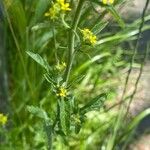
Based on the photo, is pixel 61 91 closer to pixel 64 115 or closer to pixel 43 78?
pixel 64 115

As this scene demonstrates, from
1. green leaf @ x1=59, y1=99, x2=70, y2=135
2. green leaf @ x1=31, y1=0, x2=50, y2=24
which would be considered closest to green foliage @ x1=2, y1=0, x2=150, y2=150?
green leaf @ x1=31, y1=0, x2=50, y2=24

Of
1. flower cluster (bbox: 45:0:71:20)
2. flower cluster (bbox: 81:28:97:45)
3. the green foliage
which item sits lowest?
the green foliage

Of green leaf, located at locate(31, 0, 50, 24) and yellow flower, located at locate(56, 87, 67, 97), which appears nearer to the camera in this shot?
yellow flower, located at locate(56, 87, 67, 97)

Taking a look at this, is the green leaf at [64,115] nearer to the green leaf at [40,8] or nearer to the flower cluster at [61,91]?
the flower cluster at [61,91]

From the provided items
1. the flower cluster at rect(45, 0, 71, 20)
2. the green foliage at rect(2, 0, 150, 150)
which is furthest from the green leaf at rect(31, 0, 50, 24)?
the flower cluster at rect(45, 0, 71, 20)

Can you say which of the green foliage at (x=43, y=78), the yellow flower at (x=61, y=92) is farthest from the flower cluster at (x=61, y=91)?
the green foliage at (x=43, y=78)

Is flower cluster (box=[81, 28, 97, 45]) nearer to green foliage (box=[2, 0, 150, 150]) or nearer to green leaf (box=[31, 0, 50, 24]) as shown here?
green foliage (box=[2, 0, 150, 150])

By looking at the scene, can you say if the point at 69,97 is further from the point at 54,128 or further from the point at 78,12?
the point at 78,12

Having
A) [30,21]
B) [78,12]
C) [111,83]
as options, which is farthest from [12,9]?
[78,12]

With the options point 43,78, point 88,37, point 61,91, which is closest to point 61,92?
point 61,91

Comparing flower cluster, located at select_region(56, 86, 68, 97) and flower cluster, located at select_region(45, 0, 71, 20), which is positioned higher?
flower cluster, located at select_region(45, 0, 71, 20)

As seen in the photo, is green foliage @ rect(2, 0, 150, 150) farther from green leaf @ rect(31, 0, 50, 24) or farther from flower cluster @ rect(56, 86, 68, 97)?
flower cluster @ rect(56, 86, 68, 97)
